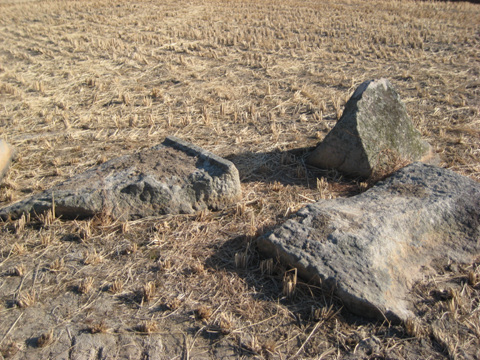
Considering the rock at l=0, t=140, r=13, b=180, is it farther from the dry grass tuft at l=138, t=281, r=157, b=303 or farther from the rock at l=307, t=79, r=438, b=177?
the rock at l=307, t=79, r=438, b=177

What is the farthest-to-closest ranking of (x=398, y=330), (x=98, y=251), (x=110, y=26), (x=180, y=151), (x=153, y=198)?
1. (x=110, y=26)
2. (x=180, y=151)
3. (x=153, y=198)
4. (x=98, y=251)
5. (x=398, y=330)

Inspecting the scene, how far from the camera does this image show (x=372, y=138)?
14.6 ft

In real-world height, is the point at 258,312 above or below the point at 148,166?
below

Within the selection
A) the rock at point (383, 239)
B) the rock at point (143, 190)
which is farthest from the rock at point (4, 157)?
the rock at point (383, 239)

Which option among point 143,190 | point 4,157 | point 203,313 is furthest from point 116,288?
point 4,157

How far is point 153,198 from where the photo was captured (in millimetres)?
3838

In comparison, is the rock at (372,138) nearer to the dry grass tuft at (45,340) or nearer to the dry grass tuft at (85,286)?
the dry grass tuft at (85,286)

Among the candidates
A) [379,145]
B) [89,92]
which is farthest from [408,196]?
[89,92]

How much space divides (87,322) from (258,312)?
1125 millimetres

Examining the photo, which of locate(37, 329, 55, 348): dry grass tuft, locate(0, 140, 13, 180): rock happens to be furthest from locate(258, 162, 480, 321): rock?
locate(0, 140, 13, 180): rock

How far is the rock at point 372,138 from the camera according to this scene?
173 inches

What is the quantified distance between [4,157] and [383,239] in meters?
4.20

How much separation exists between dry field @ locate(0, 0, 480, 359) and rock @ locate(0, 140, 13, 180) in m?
0.09

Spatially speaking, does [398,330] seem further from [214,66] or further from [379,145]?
[214,66]
